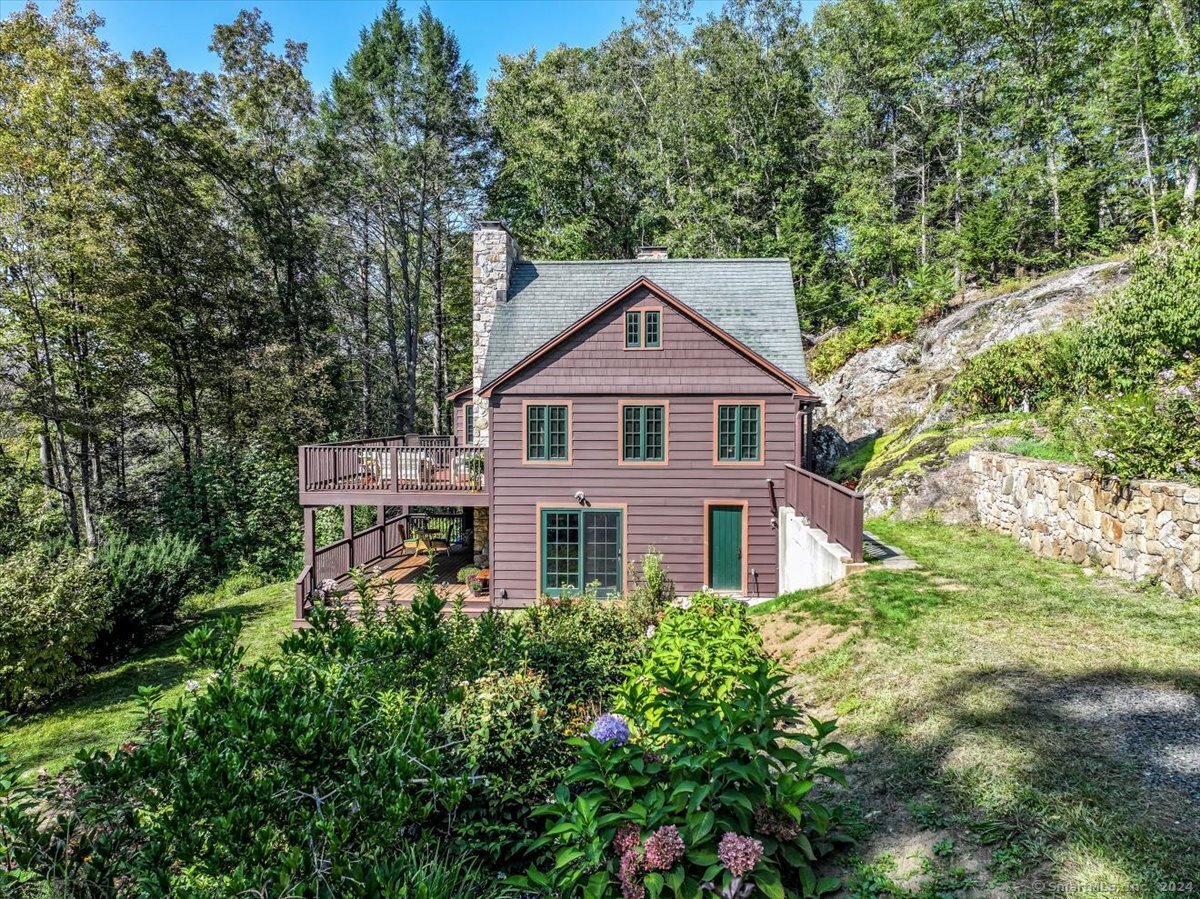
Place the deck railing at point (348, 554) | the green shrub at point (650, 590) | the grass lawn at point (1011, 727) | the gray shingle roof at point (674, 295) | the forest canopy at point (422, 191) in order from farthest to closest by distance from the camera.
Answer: the forest canopy at point (422, 191) < the gray shingle roof at point (674, 295) < the deck railing at point (348, 554) < the green shrub at point (650, 590) < the grass lawn at point (1011, 727)

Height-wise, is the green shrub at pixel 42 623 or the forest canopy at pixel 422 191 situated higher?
the forest canopy at pixel 422 191

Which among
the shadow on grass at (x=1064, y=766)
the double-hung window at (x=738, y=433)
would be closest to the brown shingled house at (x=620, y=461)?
the double-hung window at (x=738, y=433)

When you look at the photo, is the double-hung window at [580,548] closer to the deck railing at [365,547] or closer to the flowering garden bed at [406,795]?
the deck railing at [365,547]

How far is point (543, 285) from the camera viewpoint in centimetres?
1373

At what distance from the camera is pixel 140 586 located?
1207 cm

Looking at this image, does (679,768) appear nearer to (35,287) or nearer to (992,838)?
(992,838)

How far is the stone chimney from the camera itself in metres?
13.4

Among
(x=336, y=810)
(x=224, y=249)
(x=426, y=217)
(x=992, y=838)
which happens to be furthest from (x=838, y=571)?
(x=426, y=217)

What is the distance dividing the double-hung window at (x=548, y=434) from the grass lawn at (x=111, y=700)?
5549 millimetres

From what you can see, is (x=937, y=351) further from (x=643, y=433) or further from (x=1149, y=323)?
(x=643, y=433)

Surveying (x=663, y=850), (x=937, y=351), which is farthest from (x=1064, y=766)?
(x=937, y=351)

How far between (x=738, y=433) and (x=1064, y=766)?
344 inches

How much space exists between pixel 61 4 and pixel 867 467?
23334 mm

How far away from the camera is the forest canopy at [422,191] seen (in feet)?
49.9
